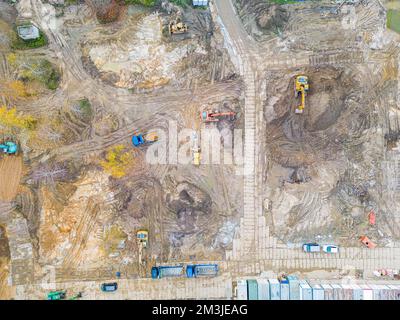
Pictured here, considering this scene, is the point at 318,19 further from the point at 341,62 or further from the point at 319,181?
the point at 319,181

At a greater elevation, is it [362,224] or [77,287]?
[362,224]

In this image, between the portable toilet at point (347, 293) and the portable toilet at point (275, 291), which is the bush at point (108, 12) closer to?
the portable toilet at point (275, 291)

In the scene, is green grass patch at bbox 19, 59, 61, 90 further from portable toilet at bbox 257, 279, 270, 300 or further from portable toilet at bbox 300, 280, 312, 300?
portable toilet at bbox 300, 280, 312, 300

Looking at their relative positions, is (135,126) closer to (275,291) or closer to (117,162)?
(117,162)

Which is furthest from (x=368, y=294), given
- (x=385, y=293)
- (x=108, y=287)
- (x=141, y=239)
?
(x=108, y=287)
